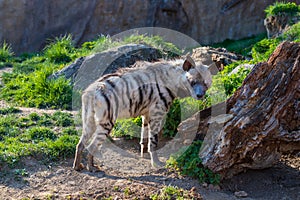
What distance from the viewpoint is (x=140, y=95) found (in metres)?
6.81

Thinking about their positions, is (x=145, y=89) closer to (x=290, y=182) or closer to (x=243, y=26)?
(x=290, y=182)

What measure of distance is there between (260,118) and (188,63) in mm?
1237

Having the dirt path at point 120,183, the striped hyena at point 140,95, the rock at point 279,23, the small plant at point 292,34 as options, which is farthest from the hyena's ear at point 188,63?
the rock at point 279,23

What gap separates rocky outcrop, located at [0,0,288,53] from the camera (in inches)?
575

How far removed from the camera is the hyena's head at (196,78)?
6.76 meters

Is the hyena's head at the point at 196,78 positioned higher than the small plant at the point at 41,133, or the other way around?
the hyena's head at the point at 196,78

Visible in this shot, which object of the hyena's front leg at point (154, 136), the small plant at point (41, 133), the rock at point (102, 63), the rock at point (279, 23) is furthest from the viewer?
the rock at point (279, 23)

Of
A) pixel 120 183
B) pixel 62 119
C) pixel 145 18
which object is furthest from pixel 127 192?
pixel 145 18

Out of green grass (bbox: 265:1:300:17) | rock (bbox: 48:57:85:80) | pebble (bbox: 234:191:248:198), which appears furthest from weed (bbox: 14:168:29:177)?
green grass (bbox: 265:1:300:17)

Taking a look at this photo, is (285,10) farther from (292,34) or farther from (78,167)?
(78,167)

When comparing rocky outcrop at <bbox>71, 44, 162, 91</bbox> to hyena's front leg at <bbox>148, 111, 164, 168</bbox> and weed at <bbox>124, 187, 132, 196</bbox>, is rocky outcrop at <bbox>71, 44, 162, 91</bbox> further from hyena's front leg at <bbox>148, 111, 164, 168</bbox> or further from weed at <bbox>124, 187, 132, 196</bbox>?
weed at <bbox>124, 187, 132, 196</bbox>

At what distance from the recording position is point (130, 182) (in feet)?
20.4

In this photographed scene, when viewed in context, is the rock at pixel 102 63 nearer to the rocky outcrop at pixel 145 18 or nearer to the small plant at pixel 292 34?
the small plant at pixel 292 34

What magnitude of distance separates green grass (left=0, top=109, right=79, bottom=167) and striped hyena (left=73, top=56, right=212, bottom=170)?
47cm
